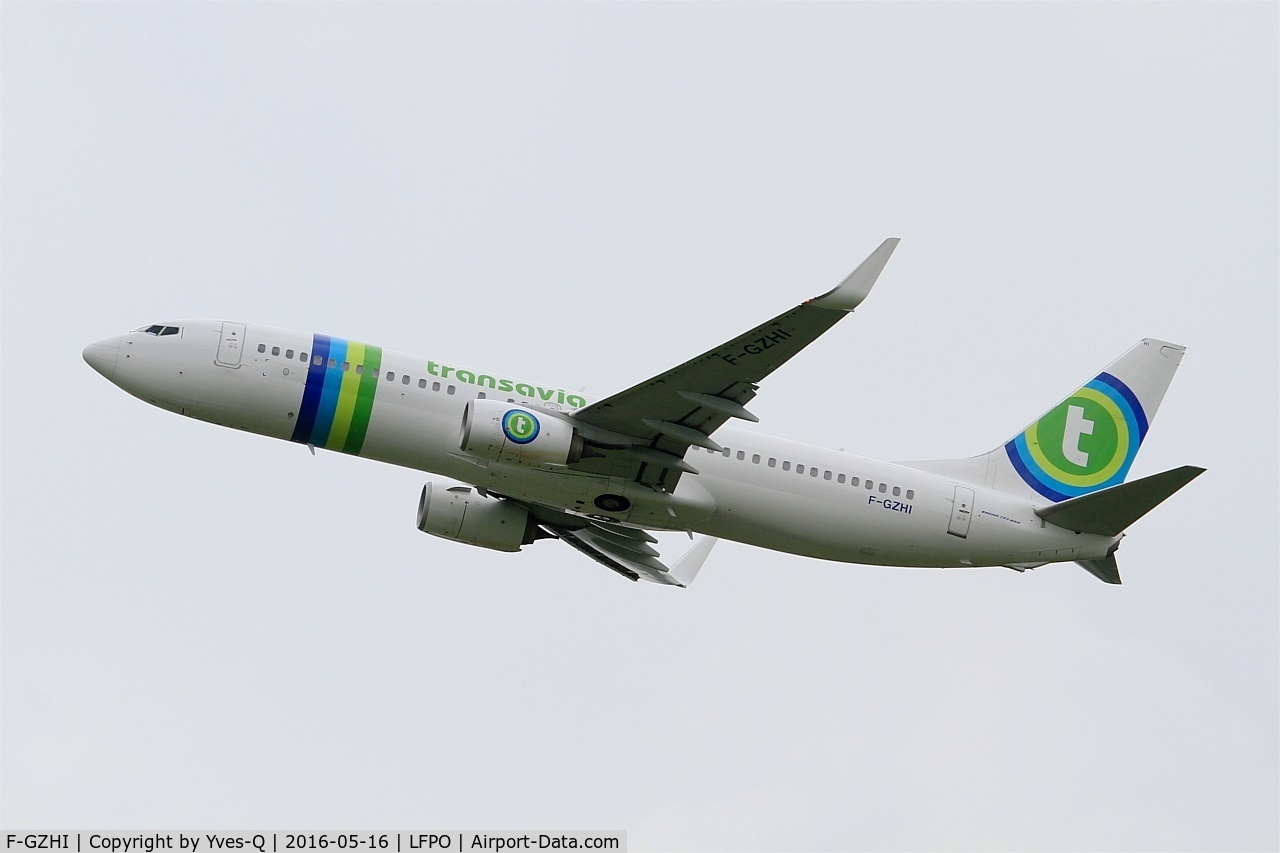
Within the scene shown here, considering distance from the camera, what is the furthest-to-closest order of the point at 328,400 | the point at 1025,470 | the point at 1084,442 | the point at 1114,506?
the point at 1084,442 < the point at 1025,470 < the point at 1114,506 < the point at 328,400

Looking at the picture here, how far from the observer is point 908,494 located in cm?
3703

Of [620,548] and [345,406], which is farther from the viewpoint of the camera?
[620,548]

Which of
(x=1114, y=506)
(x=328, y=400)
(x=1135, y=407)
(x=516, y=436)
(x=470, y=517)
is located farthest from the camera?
(x=1135, y=407)

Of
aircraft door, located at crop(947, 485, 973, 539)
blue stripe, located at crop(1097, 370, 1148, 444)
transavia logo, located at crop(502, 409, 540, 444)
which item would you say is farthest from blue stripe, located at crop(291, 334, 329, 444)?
blue stripe, located at crop(1097, 370, 1148, 444)

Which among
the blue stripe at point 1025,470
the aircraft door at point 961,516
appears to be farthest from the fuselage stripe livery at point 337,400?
the blue stripe at point 1025,470

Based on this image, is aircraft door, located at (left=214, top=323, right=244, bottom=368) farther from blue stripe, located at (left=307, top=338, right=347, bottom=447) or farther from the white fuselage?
blue stripe, located at (left=307, top=338, right=347, bottom=447)

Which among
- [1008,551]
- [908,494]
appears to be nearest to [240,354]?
[908,494]

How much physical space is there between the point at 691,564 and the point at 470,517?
6.53m

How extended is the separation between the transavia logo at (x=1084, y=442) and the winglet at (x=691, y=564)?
8628 millimetres

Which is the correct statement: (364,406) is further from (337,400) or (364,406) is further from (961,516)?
(961,516)

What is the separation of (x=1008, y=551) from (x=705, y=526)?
24.6ft

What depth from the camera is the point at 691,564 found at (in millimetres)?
42156

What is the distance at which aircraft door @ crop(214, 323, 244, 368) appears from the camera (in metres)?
34.6

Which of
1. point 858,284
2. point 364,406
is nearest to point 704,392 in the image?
point 858,284
